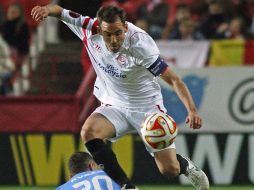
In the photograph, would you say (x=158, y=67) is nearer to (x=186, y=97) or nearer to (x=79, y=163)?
(x=186, y=97)

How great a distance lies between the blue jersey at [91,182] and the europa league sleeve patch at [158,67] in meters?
1.15

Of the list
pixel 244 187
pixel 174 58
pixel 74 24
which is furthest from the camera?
pixel 174 58

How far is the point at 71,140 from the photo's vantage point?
1258 cm

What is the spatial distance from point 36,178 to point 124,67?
4049mm

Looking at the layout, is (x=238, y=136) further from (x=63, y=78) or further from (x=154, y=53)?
(x=154, y=53)

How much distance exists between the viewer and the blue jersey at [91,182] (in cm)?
796

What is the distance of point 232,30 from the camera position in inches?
567

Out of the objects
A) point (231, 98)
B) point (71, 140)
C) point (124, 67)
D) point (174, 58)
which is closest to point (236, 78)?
point (231, 98)

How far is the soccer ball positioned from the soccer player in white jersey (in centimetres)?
31

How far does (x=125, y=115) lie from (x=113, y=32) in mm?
1026

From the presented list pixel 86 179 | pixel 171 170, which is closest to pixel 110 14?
pixel 86 179

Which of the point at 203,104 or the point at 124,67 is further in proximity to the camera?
the point at 203,104

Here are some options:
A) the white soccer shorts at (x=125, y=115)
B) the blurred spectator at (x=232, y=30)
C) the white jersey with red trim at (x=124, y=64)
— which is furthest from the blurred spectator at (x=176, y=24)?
the white soccer shorts at (x=125, y=115)

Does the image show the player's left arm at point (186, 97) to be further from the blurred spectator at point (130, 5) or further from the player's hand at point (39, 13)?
the blurred spectator at point (130, 5)
